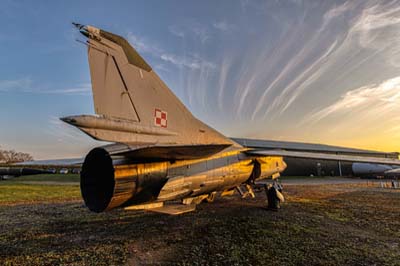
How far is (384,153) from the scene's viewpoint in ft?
87.2

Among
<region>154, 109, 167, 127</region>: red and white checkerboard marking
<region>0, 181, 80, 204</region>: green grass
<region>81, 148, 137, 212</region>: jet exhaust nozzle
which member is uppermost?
<region>154, 109, 167, 127</region>: red and white checkerboard marking

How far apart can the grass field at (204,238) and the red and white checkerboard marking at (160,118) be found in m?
2.50

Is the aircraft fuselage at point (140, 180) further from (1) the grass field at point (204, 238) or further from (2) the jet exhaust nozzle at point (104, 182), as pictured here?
(1) the grass field at point (204, 238)

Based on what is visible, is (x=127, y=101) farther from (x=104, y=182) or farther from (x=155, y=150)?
(x=104, y=182)

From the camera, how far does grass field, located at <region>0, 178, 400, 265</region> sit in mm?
3673

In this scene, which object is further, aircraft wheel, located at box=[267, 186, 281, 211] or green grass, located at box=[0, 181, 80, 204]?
green grass, located at box=[0, 181, 80, 204]

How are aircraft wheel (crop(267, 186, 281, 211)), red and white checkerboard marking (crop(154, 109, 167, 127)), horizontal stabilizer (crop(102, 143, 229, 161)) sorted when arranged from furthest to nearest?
aircraft wheel (crop(267, 186, 281, 211)) < red and white checkerboard marking (crop(154, 109, 167, 127)) < horizontal stabilizer (crop(102, 143, 229, 161))

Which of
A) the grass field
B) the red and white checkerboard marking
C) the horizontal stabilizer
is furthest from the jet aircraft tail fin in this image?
the grass field

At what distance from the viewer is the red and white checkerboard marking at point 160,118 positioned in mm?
4418

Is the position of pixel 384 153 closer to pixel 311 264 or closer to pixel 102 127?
pixel 311 264

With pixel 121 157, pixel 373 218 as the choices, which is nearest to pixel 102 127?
pixel 121 157

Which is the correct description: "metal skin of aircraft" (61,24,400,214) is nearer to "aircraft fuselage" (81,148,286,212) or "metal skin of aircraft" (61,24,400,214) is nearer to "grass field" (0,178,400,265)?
"aircraft fuselage" (81,148,286,212)

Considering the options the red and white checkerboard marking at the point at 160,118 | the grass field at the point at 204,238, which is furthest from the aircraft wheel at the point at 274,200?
the red and white checkerboard marking at the point at 160,118

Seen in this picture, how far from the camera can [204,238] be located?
468cm
